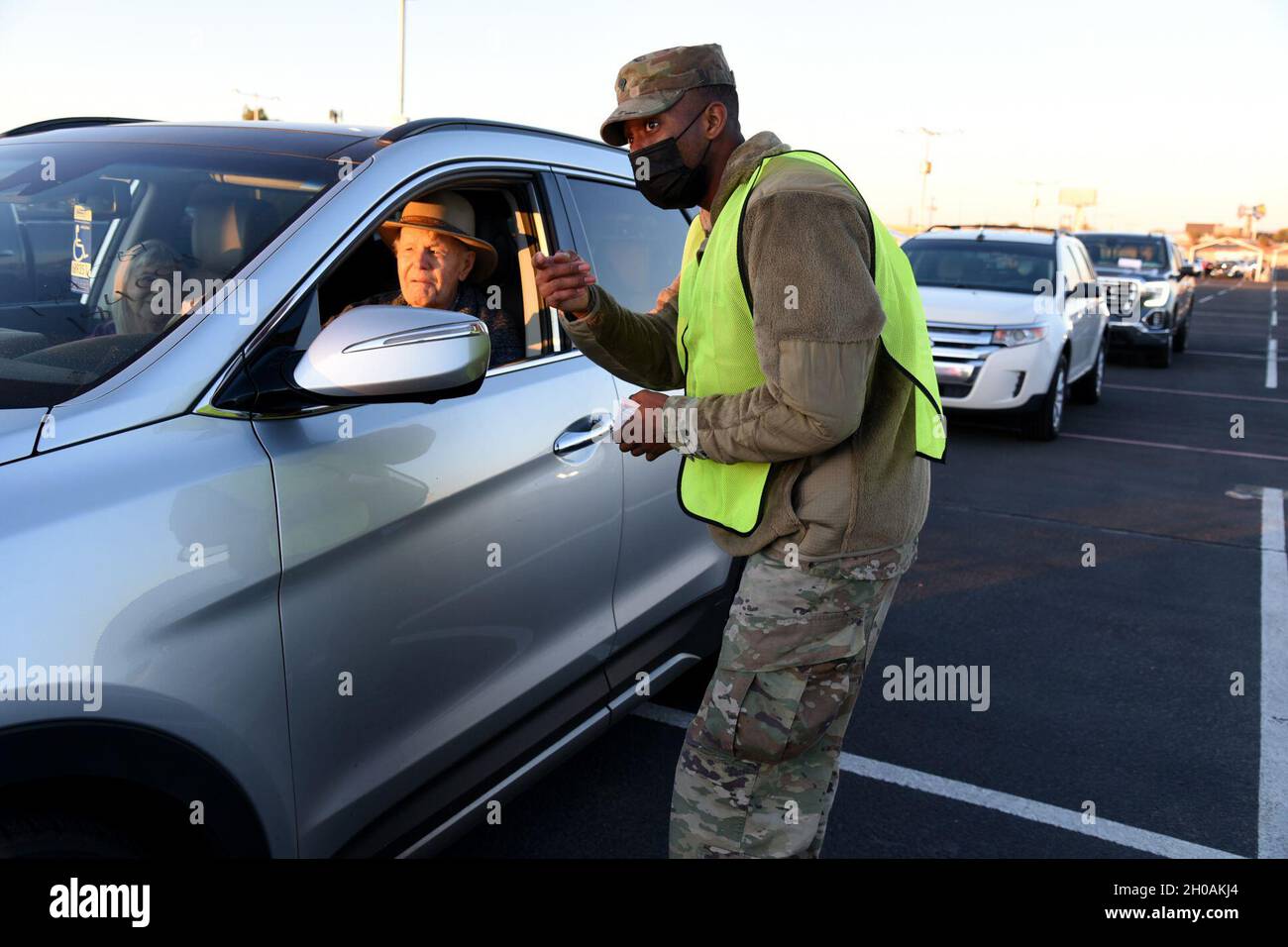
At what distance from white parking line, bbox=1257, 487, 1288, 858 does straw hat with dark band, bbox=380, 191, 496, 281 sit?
2.78 m

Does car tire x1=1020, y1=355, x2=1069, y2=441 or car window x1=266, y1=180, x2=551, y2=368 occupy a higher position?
car window x1=266, y1=180, x2=551, y2=368

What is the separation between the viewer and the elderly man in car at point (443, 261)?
2.81 meters

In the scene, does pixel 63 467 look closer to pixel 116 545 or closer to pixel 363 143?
pixel 116 545

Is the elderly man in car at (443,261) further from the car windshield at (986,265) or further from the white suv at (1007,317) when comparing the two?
the car windshield at (986,265)

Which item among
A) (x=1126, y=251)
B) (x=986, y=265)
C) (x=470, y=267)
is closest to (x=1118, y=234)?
(x=1126, y=251)

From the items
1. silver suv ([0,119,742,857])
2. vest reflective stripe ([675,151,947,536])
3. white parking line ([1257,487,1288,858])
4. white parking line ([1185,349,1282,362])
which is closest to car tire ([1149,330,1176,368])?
white parking line ([1185,349,1282,362])

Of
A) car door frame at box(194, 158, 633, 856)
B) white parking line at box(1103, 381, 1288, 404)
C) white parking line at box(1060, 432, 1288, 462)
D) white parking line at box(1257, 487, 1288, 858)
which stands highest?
car door frame at box(194, 158, 633, 856)

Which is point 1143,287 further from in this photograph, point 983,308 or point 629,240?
point 629,240

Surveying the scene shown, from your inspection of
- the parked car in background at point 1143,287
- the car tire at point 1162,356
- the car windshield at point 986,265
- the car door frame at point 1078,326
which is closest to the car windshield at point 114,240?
the car windshield at point 986,265

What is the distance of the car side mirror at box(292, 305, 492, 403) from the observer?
1.95 meters

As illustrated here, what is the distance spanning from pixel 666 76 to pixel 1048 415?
820 centimetres

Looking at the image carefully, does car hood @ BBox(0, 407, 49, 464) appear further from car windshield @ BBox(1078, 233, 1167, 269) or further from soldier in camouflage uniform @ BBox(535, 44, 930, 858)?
car windshield @ BBox(1078, 233, 1167, 269)
